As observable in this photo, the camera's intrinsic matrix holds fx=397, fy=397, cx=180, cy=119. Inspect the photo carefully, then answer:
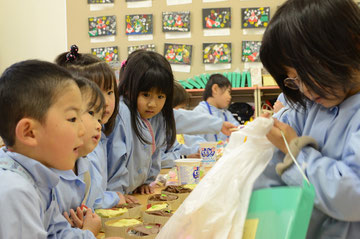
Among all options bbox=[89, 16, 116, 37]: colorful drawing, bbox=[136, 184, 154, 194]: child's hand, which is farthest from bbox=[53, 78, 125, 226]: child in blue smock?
bbox=[89, 16, 116, 37]: colorful drawing

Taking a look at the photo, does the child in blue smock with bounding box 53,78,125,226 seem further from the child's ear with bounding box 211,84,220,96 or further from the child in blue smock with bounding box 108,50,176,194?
the child's ear with bounding box 211,84,220,96

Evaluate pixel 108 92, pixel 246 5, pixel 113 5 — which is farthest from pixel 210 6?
pixel 108 92

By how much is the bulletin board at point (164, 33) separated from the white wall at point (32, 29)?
0.52 ft

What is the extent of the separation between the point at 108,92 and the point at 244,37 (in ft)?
12.5

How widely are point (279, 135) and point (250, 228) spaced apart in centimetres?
20

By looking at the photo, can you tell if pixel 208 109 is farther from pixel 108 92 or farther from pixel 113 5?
pixel 108 92

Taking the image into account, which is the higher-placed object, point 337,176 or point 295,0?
point 295,0

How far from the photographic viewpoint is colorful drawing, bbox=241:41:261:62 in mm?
5148

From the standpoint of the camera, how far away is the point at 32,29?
5508 millimetres

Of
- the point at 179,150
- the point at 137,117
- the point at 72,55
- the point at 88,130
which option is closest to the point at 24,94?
the point at 88,130

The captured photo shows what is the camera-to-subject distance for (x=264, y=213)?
758 mm

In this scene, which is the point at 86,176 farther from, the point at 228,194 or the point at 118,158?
the point at 228,194

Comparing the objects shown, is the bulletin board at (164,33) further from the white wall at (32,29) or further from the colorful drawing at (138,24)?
the white wall at (32,29)

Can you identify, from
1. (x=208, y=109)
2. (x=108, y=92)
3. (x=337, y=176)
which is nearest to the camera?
(x=337, y=176)
